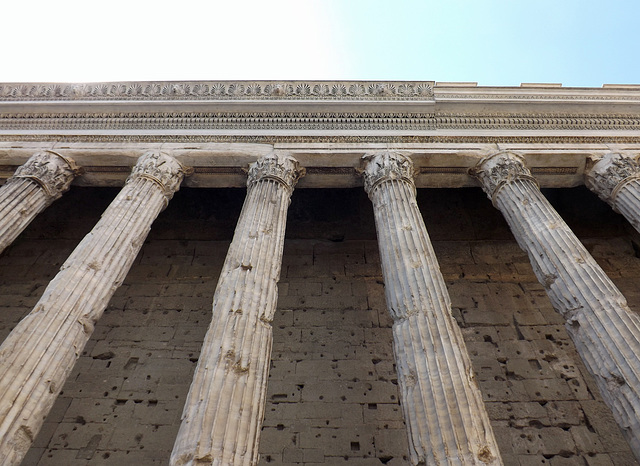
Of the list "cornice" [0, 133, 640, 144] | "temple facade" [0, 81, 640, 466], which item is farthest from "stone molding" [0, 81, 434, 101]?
"cornice" [0, 133, 640, 144]

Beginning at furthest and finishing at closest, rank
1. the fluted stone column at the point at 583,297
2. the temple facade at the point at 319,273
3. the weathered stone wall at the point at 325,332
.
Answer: the weathered stone wall at the point at 325,332 < the temple facade at the point at 319,273 < the fluted stone column at the point at 583,297

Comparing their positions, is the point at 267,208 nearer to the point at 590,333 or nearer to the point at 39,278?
the point at 590,333

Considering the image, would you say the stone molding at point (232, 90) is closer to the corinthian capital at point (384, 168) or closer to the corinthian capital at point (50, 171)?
the corinthian capital at point (384, 168)

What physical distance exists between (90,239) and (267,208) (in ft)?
7.58

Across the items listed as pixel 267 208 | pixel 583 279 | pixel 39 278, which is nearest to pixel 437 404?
pixel 583 279

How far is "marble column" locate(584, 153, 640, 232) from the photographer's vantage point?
619 centimetres

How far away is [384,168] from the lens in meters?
6.71

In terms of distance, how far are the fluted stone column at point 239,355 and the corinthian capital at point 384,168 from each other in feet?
4.96

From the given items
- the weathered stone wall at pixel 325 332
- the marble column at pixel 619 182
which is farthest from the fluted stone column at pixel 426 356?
the marble column at pixel 619 182

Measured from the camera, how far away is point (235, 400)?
12.8 ft

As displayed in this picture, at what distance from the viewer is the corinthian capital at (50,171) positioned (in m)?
6.69

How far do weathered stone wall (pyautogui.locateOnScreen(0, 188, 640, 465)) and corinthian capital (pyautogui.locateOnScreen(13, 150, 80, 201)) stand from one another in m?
2.46

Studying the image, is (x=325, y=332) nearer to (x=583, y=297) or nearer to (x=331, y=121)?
(x=331, y=121)

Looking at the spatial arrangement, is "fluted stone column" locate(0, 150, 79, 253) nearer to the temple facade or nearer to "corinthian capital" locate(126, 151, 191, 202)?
the temple facade
